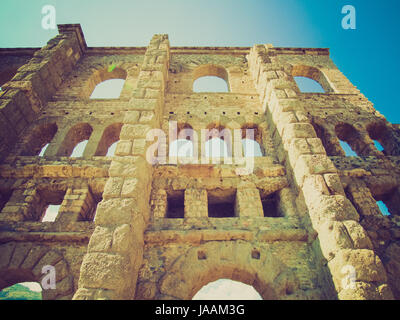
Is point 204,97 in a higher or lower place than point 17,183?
higher

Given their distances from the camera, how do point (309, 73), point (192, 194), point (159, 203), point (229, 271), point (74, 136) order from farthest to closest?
point (309, 73) < point (74, 136) < point (192, 194) < point (159, 203) < point (229, 271)

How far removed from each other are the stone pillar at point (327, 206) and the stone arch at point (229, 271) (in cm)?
81

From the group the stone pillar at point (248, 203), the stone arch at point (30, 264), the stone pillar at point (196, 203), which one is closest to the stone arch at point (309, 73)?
the stone pillar at point (248, 203)

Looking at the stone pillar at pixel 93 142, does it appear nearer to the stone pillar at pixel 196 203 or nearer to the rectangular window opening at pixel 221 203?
the stone pillar at pixel 196 203

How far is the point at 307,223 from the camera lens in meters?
4.48

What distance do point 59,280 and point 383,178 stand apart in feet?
24.6

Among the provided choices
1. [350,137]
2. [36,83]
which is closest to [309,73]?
[350,137]

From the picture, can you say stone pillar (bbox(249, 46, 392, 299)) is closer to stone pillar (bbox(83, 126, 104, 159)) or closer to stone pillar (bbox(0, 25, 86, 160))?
stone pillar (bbox(83, 126, 104, 159))

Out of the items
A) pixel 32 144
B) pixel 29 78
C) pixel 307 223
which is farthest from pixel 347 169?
pixel 29 78

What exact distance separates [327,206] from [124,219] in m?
3.35

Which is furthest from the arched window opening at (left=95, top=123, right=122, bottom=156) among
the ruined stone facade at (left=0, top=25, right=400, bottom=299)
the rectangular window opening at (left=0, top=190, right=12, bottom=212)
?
the rectangular window opening at (left=0, top=190, right=12, bottom=212)

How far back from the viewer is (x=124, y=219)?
3781 mm

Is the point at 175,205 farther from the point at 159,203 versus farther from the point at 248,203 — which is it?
the point at 248,203
